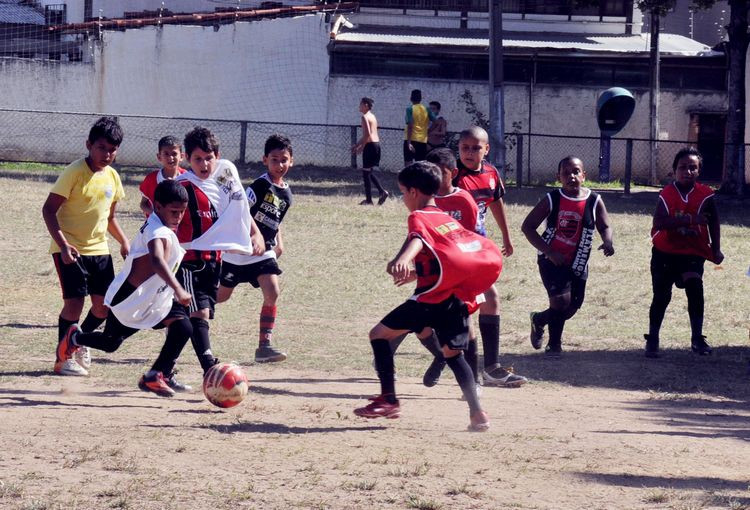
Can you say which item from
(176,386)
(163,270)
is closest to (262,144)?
(176,386)

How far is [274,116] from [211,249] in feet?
68.2

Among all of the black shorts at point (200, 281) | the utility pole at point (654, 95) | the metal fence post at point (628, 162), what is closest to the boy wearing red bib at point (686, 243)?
the black shorts at point (200, 281)

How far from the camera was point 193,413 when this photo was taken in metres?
6.53

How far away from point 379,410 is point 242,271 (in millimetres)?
2254

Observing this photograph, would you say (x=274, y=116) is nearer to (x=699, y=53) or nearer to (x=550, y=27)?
(x=550, y=27)

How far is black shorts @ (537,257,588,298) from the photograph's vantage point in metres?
8.70

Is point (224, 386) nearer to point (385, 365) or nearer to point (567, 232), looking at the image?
point (385, 365)

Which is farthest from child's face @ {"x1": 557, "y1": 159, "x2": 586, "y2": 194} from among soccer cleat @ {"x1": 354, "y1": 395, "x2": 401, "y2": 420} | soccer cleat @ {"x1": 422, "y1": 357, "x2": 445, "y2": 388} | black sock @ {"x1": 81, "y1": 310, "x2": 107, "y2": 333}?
black sock @ {"x1": 81, "y1": 310, "x2": 107, "y2": 333}

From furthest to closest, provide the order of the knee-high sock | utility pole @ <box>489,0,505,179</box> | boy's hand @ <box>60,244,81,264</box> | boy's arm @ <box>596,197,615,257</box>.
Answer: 1. utility pole @ <box>489,0,505,179</box>
2. boy's arm @ <box>596,197,615,257</box>
3. the knee-high sock
4. boy's hand @ <box>60,244,81,264</box>

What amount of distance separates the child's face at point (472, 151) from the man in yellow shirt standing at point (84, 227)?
236cm

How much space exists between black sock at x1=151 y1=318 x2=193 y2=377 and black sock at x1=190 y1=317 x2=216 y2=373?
0.09 meters

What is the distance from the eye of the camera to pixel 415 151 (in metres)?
20.9

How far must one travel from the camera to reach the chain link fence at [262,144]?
83.1 ft

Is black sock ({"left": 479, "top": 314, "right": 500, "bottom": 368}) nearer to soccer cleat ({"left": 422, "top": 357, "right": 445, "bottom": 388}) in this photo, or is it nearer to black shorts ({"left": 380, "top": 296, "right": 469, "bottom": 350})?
soccer cleat ({"left": 422, "top": 357, "right": 445, "bottom": 388})
